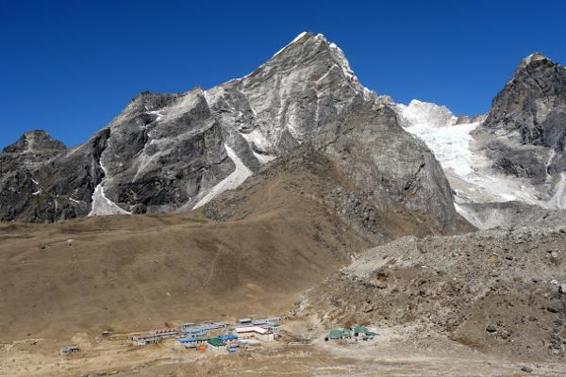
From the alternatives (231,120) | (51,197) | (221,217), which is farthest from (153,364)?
(231,120)

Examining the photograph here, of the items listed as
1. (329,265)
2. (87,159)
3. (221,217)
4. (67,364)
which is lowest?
(67,364)

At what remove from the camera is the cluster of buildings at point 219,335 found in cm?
4609

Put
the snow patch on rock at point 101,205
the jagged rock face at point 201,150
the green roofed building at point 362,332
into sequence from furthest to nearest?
the snow patch on rock at point 101,205 < the jagged rock face at point 201,150 < the green roofed building at point 362,332

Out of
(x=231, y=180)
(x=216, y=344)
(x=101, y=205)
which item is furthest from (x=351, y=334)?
(x=101, y=205)

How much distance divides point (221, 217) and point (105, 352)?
2380 inches

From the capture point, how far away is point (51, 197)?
168m

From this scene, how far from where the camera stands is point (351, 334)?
1766 inches

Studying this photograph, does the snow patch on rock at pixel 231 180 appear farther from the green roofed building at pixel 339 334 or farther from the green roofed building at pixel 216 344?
the green roofed building at pixel 339 334

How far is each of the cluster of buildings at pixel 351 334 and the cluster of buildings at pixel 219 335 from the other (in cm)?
459

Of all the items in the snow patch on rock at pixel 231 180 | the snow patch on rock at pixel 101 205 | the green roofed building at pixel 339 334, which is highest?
the snow patch on rock at pixel 231 180

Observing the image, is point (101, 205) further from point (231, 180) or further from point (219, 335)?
point (219, 335)

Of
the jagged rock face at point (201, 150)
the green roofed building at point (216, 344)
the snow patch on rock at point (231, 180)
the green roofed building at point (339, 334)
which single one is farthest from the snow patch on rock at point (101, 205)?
the green roofed building at point (339, 334)

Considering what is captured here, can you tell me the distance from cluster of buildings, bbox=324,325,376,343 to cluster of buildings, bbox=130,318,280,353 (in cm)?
459

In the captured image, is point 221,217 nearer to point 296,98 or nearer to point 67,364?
point 67,364
